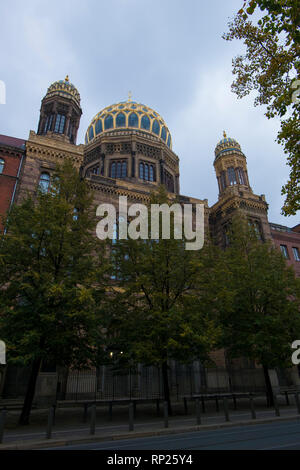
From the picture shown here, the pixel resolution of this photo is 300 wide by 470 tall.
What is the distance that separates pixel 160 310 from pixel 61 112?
2703cm

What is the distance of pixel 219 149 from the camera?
4350 centimetres

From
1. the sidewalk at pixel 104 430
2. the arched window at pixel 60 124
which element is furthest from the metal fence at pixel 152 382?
the arched window at pixel 60 124

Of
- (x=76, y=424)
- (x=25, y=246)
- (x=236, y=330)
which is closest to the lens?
(x=76, y=424)

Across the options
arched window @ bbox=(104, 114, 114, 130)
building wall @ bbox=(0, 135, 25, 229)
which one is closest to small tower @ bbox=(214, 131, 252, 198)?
arched window @ bbox=(104, 114, 114, 130)

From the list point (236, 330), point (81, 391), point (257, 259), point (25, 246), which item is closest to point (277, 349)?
point (236, 330)

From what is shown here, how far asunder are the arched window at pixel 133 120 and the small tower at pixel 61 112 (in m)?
12.7

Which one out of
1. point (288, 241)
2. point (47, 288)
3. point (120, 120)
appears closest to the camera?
point (47, 288)

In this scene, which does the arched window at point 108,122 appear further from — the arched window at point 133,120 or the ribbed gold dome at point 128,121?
the arched window at point 133,120

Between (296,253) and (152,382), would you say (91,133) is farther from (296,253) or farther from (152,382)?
(152,382)

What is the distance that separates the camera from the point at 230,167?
135ft

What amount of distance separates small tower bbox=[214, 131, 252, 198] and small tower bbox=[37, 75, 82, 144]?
19847 mm

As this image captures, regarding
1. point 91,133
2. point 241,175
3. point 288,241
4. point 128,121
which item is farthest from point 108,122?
point 288,241

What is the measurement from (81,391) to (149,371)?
5233mm
